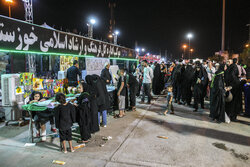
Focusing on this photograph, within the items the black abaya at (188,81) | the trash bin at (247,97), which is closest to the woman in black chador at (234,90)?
the trash bin at (247,97)

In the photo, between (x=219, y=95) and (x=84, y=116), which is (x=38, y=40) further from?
(x=219, y=95)

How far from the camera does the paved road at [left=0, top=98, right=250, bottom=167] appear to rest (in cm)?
375

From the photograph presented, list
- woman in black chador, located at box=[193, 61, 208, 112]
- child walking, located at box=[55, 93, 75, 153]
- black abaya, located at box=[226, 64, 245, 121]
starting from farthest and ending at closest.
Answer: woman in black chador, located at box=[193, 61, 208, 112]
black abaya, located at box=[226, 64, 245, 121]
child walking, located at box=[55, 93, 75, 153]

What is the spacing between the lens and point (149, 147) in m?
4.40

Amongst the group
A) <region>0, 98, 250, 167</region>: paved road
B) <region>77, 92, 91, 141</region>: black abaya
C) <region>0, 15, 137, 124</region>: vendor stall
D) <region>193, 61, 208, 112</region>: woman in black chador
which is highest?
<region>0, 15, 137, 124</region>: vendor stall

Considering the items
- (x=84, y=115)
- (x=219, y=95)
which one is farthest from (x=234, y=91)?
(x=84, y=115)

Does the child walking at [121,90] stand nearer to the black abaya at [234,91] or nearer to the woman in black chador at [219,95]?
the woman in black chador at [219,95]

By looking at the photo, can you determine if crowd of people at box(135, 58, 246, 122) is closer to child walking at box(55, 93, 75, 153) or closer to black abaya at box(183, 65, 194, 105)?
black abaya at box(183, 65, 194, 105)

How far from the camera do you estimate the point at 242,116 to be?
7.30 metres

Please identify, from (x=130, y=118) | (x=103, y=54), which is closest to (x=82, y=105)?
(x=130, y=118)

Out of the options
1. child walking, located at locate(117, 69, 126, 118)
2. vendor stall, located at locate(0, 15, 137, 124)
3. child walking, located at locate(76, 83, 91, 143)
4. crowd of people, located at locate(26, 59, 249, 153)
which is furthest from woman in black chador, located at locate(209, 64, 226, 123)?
child walking, located at locate(76, 83, 91, 143)

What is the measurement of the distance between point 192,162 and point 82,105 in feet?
9.21

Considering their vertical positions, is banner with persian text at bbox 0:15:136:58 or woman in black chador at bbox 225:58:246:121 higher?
banner with persian text at bbox 0:15:136:58

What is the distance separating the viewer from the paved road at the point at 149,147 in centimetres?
375
